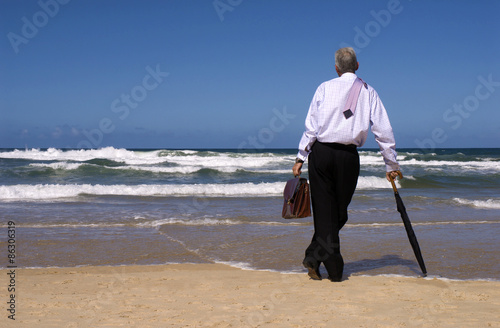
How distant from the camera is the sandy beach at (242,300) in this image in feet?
9.77

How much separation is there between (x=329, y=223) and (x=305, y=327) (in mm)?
1166

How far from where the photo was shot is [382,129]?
3.74 m

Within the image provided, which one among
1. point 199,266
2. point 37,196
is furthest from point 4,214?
point 199,266

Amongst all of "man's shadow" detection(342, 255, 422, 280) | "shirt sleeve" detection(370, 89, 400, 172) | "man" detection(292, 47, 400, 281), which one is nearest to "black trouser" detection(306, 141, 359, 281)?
"man" detection(292, 47, 400, 281)

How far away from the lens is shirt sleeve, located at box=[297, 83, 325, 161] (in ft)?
12.3

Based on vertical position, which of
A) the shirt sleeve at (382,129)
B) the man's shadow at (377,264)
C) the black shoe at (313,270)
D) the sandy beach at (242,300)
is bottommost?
the man's shadow at (377,264)

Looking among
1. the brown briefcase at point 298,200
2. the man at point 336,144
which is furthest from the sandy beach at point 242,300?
the brown briefcase at point 298,200

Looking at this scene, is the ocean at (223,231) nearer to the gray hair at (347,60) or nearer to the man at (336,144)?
the man at (336,144)

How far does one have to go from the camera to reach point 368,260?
5.12 m

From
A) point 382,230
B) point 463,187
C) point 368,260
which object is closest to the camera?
point 368,260

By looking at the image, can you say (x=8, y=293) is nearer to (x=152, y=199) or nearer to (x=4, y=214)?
(x=4, y=214)

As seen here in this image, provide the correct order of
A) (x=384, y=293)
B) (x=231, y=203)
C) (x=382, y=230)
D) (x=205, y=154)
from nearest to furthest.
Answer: (x=384, y=293), (x=382, y=230), (x=231, y=203), (x=205, y=154)

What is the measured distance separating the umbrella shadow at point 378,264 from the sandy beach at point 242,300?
480 mm

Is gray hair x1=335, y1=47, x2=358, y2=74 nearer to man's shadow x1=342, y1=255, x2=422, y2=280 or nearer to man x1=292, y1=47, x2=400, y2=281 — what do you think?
man x1=292, y1=47, x2=400, y2=281
